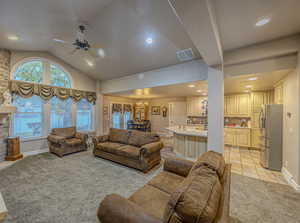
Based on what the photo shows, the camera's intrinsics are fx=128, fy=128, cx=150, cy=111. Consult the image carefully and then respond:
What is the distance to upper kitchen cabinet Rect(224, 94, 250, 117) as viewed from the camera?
5.49 metres

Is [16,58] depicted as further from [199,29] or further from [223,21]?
[223,21]

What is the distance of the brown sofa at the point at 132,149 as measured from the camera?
317cm

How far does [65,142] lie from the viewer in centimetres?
423

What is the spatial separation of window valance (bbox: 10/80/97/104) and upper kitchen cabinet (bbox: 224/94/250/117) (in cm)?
646

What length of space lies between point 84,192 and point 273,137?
4.70 metres

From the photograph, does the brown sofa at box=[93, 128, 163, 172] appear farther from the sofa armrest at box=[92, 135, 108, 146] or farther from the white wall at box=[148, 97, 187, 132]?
the white wall at box=[148, 97, 187, 132]

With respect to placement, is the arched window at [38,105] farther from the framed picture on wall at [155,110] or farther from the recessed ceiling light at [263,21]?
the recessed ceiling light at [263,21]

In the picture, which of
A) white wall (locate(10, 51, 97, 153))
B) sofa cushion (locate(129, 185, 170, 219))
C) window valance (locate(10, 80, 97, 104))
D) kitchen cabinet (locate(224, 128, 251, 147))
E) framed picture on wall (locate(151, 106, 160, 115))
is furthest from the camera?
framed picture on wall (locate(151, 106, 160, 115))

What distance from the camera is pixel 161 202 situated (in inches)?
55.7

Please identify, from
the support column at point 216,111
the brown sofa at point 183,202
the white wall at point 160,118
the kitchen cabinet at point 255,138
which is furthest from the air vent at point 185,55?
the white wall at point 160,118

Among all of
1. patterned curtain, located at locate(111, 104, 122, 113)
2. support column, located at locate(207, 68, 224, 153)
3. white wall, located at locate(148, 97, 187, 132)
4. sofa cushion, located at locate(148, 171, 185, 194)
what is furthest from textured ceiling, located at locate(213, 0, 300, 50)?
patterned curtain, located at locate(111, 104, 122, 113)

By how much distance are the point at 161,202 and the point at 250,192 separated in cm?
213

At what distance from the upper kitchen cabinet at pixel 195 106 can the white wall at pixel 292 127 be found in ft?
11.8

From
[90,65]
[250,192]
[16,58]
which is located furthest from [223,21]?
[16,58]
